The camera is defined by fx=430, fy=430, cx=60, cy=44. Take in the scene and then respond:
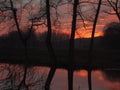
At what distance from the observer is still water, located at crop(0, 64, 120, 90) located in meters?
17.0

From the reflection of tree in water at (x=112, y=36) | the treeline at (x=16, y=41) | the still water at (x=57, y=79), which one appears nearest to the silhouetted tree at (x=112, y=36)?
the reflection of tree in water at (x=112, y=36)

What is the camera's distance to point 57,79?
25266 millimetres

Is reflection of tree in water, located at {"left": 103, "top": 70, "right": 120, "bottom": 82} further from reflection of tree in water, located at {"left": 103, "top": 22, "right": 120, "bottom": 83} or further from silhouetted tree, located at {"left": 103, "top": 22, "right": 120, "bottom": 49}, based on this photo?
silhouetted tree, located at {"left": 103, "top": 22, "right": 120, "bottom": 49}

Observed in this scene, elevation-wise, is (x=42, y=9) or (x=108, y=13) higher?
(x=42, y=9)

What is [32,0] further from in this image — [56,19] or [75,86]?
[75,86]

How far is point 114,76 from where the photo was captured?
2861cm

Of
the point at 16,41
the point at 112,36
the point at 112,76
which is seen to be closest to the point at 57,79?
the point at 112,76

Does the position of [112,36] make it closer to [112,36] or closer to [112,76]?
[112,36]

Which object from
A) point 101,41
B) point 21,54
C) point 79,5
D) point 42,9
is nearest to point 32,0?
point 42,9

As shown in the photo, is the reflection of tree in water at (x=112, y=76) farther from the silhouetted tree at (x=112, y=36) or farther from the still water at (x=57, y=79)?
the silhouetted tree at (x=112, y=36)

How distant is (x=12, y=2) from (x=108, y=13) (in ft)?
24.2

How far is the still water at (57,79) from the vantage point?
17.0 meters

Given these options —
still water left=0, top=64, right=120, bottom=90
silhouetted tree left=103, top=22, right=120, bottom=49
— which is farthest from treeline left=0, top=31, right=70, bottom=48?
still water left=0, top=64, right=120, bottom=90

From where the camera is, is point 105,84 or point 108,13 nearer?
point 105,84
